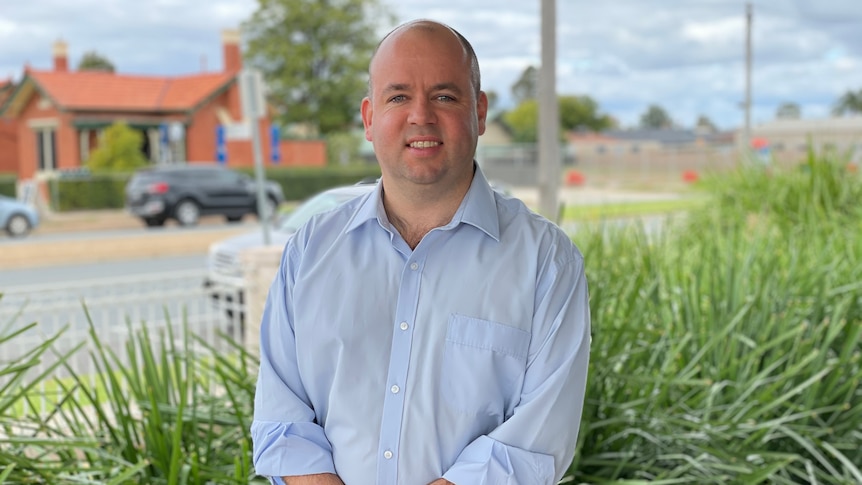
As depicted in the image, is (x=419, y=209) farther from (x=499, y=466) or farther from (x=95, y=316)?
(x=95, y=316)

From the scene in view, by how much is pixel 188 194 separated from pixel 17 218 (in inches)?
126

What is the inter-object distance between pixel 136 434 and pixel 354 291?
4.12ft

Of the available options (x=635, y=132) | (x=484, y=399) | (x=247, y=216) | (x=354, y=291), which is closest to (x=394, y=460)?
(x=484, y=399)

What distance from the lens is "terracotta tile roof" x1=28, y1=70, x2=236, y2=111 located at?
1051 inches

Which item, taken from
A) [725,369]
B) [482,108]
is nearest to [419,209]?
[482,108]

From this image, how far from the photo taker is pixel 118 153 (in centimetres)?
2325

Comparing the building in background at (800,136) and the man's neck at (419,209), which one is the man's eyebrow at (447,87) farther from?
the building in background at (800,136)

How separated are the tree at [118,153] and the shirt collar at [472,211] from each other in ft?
74.6

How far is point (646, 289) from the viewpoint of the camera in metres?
3.38

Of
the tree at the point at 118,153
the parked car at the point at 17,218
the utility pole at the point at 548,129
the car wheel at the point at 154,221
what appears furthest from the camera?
the tree at the point at 118,153

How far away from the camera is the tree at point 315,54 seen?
34.5 meters

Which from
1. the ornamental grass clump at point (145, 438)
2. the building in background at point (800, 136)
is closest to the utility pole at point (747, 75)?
the building in background at point (800, 136)

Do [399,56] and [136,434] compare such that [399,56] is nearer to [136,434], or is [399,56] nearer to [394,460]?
[394,460]

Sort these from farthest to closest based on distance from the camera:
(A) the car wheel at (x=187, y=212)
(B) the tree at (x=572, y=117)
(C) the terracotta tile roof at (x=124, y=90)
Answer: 1. (B) the tree at (x=572, y=117)
2. (C) the terracotta tile roof at (x=124, y=90)
3. (A) the car wheel at (x=187, y=212)
